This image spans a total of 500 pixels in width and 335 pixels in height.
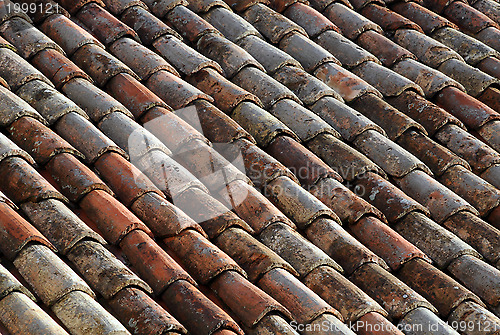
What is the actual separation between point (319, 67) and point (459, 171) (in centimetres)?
129

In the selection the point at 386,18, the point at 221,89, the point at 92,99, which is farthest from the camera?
the point at 386,18

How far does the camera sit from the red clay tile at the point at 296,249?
127 inches

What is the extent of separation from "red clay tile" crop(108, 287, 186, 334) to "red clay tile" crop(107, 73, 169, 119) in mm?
1385

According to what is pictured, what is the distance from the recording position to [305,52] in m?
4.70

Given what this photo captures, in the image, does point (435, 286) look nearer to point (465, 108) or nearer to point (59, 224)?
point (465, 108)

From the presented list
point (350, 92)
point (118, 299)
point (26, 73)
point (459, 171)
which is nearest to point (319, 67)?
point (350, 92)

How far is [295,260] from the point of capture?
324cm

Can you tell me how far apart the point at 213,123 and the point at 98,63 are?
902 millimetres

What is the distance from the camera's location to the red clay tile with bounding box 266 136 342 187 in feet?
12.4

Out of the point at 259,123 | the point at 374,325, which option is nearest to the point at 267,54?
the point at 259,123

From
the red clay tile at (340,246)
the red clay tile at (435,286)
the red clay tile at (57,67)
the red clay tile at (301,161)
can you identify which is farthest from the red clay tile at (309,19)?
the red clay tile at (435,286)

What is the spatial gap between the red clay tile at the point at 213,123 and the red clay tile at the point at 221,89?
129 mm

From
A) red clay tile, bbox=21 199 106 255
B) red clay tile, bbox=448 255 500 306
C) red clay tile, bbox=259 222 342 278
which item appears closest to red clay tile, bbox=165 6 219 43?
red clay tile, bbox=259 222 342 278

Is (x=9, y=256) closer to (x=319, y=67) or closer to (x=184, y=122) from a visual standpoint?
(x=184, y=122)
